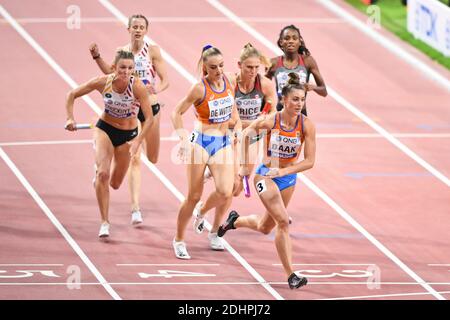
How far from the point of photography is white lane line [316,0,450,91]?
24.7m

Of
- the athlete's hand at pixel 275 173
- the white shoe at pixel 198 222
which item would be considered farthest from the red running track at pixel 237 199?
the athlete's hand at pixel 275 173

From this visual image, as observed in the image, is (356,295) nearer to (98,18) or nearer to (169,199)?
(169,199)

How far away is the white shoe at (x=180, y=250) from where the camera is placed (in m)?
16.3

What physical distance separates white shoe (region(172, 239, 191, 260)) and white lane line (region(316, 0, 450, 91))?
9255 mm

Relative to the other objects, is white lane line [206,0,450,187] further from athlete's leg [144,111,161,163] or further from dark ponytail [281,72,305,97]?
dark ponytail [281,72,305,97]

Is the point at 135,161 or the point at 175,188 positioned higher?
the point at 135,161

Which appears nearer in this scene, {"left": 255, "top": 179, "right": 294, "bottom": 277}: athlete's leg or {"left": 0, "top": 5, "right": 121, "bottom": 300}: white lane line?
{"left": 255, "top": 179, "right": 294, "bottom": 277}: athlete's leg

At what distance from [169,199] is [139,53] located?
213cm

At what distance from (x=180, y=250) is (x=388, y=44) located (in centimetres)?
1113

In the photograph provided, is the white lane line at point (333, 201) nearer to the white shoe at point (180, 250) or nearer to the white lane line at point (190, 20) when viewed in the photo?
the white lane line at point (190, 20)

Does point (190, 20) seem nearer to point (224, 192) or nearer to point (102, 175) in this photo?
point (102, 175)

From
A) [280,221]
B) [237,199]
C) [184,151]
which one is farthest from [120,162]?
[280,221]

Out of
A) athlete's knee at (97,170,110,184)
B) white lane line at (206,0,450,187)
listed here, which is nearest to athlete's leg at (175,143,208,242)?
athlete's knee at (97,170,110,184)

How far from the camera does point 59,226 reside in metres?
17.3
